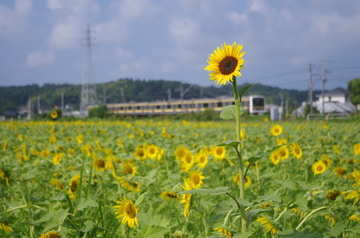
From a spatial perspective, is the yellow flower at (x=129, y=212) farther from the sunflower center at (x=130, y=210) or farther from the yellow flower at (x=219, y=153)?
the yellow flower at (x=219, y=153)

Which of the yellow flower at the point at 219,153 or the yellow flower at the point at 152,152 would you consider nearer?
the yellow flower at the point at 219,153

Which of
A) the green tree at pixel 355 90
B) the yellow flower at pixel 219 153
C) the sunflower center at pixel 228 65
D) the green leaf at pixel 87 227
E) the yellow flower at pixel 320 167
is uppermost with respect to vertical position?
the green tree at pixel 355 90

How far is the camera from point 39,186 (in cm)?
248

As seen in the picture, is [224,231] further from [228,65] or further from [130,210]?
[228,65]

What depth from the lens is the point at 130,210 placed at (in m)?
1.22

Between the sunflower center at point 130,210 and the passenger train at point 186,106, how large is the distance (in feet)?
91.2

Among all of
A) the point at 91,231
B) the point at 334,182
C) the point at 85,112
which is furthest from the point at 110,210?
the point at 85,112

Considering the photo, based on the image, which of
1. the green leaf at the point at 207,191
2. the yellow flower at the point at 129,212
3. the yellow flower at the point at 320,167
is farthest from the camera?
the yellow flower at the point at 320,167

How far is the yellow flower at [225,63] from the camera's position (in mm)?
1033

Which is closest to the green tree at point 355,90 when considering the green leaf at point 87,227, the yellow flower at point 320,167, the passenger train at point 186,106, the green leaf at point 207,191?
the passenger train at point 186,106

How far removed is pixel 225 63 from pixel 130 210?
583 millimetres

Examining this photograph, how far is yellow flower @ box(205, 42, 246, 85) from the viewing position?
103cm

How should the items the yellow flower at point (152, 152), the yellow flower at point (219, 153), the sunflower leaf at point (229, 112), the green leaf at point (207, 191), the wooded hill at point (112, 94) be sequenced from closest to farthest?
1. the green leaf at point (207, 191)
2. the sunflower leaf at point (229, 112)
3. the yellow flower at point (219, 153)
4. the yellow flower at point (152, 152)
5. the wooded hill at point (112, 94)

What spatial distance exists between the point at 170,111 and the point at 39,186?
31670 millimetres
